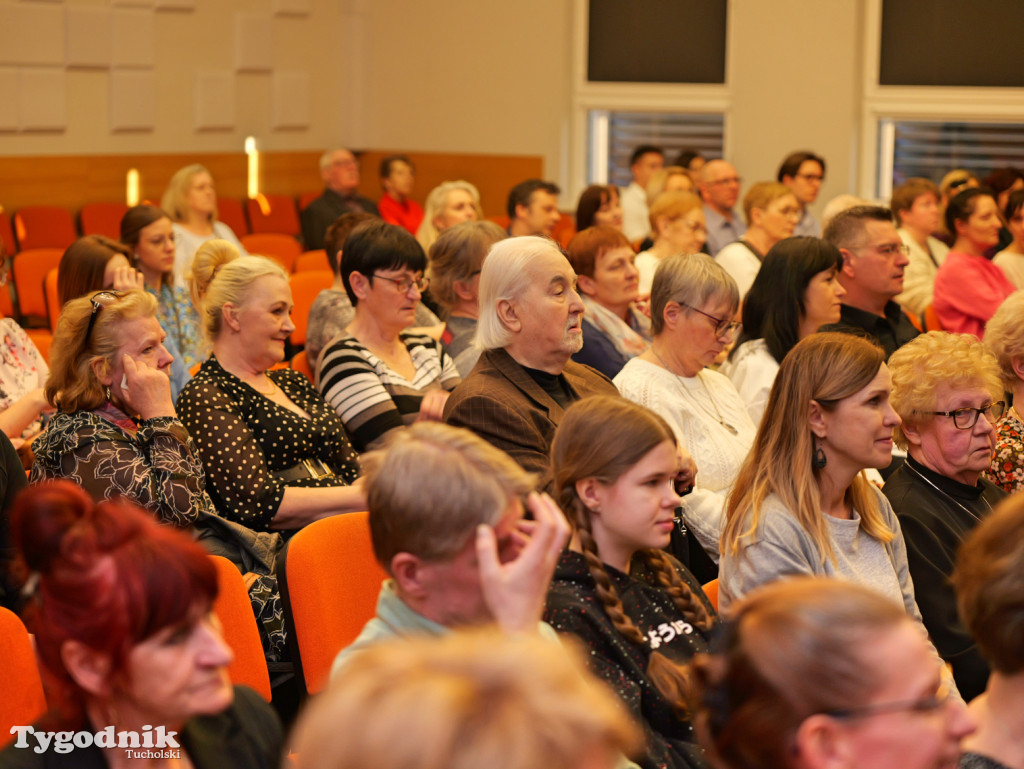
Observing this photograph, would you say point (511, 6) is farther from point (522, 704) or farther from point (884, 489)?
point (522, 704)

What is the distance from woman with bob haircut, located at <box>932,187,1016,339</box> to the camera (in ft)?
17.5

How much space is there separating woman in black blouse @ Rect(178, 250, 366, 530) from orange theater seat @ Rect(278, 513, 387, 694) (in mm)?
568

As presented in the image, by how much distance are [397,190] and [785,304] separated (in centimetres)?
519

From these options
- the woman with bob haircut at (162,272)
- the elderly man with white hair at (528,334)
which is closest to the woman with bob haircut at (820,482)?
the elderly man with white hair at (528,334)

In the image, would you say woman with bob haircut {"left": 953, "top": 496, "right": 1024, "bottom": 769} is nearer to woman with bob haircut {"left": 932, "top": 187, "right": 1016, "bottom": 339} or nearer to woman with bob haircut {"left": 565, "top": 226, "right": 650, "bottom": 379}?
woman with bob haircut {"left": 565, "top": 226, "right": 650, "bottom": 379}

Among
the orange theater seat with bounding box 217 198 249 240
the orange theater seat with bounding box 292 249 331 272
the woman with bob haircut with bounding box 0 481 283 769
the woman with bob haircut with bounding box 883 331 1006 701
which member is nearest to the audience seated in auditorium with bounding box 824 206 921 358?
the woman with bob haircut with bounding box 883 331 1006 701

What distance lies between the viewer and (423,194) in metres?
9.85

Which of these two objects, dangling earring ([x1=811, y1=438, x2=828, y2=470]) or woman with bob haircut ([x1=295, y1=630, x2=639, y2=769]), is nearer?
woman with bob haircut ([x1=295, y1=630, x2=639, y2=769])

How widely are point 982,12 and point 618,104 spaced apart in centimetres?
276

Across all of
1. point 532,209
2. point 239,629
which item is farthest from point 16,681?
point 532,209

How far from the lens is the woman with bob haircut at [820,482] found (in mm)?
2279

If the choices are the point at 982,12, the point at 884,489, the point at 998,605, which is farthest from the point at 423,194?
the point at 998,605

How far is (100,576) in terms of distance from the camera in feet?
4.24

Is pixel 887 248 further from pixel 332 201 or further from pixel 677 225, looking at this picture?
pixel 332 201
